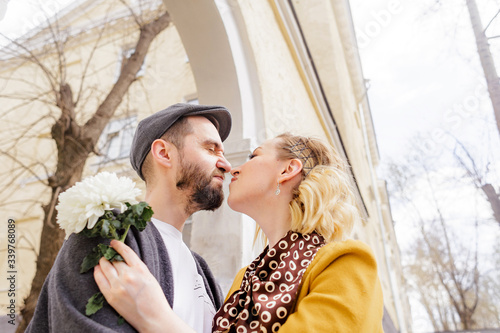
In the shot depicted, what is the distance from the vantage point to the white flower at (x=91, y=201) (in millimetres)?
1085

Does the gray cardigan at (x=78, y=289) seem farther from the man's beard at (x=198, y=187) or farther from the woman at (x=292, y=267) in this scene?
the man's beard at (x=198, y=187)

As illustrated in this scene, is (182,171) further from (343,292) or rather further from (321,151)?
(343,292)

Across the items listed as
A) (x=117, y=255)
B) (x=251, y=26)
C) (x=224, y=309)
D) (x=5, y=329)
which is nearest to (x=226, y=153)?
(x=251, y=26)

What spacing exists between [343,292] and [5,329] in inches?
153

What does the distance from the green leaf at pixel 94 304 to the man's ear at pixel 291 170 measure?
37.9 inches

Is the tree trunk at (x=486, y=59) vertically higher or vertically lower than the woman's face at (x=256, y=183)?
higher

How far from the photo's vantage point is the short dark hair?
1.79m

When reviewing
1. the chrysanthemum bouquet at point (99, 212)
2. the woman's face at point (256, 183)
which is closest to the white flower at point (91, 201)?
the chrysanthemum bouquet at point (99, 212)

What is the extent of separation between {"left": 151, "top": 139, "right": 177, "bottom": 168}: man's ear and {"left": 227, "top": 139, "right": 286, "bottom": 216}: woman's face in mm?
337

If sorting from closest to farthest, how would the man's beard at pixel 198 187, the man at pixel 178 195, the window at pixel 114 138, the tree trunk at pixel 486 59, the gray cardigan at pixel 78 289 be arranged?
the gray cardigan at pixel 78 289 → the man at pixel 178 195 → the man's beard at pixel 198 187 → the window at pixel 114 138 → the tree trunk at pixel 486 59

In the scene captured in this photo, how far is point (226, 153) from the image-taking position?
2.88m

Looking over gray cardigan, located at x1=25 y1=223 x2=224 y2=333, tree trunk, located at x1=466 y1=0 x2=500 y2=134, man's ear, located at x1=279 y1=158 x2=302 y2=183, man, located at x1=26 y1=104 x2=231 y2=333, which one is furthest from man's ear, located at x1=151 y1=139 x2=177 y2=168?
tree trunk, located at x1=466 y1=0 x2=500 y2=134

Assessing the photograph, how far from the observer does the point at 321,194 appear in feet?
5.39

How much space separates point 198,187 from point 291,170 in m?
0.46
